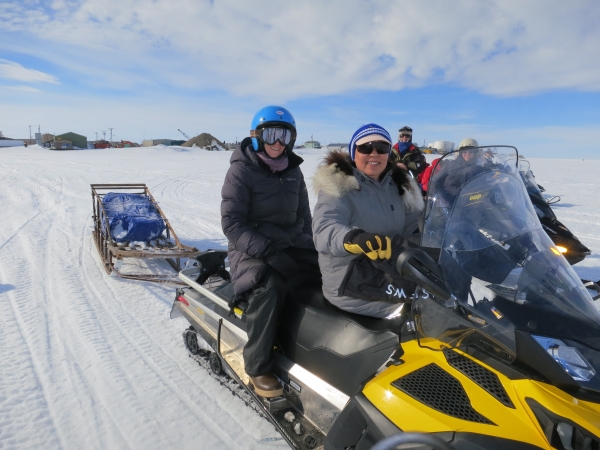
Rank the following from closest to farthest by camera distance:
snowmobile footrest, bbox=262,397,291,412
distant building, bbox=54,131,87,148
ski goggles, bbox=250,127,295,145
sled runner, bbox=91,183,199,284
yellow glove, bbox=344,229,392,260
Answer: yellow glove, bbox=344,229,392,260
snowmobile footrest, bbox=262,397,291,412
ski goggles, bbox=250,127,295,145
sled runner, bbox=91,183,199,284
distant building, bbox=54,131,87,148

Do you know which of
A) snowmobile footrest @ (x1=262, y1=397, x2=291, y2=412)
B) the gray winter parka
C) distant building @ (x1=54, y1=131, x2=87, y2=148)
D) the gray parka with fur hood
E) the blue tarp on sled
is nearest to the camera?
the gray parka with fur hood

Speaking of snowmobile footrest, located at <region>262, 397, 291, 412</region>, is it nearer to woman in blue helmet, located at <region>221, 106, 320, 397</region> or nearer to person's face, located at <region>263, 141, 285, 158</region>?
woman in blue helmet, located at <region>221, 106, 320, 397</region>

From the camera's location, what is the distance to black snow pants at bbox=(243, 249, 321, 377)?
2.61 meters

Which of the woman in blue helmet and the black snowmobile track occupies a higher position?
the woman in blue helmet

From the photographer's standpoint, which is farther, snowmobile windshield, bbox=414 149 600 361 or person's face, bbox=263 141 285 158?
person's face, bbox=263 141 285 158

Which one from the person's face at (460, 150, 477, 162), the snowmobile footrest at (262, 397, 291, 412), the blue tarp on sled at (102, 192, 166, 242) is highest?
the person's face at (460, 150, 477, 162)

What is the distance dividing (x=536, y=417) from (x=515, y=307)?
350mm

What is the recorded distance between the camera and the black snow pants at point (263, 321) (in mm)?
2607

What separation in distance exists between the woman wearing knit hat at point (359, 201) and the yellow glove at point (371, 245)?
246 millimetres

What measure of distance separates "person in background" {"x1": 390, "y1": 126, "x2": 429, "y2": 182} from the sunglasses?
4.32 m

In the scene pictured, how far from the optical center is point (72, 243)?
6.79 metres

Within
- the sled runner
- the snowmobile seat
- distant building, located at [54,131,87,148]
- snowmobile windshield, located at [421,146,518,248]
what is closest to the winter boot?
the snowmobile seat

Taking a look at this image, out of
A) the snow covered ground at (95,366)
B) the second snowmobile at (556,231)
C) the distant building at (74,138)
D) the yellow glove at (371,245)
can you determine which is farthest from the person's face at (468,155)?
the distant building at (74,138)

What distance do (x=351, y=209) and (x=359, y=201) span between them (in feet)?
0.21
